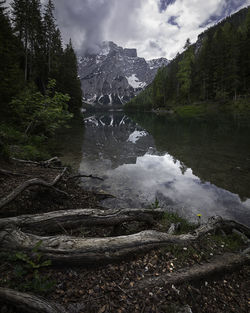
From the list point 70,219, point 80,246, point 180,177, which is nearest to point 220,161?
point 180,177

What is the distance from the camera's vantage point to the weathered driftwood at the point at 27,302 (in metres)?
1.75

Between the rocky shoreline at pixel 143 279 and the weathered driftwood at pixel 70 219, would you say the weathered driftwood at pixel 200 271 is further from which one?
the weathered driftwood at pixel 70 219

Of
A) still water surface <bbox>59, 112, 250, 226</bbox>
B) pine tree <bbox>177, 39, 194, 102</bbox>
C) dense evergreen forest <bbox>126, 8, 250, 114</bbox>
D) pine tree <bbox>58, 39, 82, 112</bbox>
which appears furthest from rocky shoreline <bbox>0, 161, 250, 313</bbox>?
pine tree <bbox>177, 39, 194, 102</bbox>

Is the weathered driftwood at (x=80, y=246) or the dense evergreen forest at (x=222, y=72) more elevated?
the dense evergreen forest at (x=222, y=72)

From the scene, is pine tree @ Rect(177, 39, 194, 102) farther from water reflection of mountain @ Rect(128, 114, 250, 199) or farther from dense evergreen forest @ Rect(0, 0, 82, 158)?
water reflection of mountain @ Rect(128, 114, 250, 199)

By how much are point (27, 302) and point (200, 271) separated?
2713mm

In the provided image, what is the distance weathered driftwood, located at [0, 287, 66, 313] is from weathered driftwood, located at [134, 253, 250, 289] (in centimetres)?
121

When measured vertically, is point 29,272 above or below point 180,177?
above

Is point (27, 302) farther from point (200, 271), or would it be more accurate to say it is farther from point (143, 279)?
point (200, 271)

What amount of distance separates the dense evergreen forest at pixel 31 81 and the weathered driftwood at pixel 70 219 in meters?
4.87

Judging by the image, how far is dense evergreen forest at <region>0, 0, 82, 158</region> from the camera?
9656 millimetres

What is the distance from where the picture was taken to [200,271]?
2.78 meters

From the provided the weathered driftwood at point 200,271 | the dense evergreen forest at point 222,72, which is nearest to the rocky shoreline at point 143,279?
the weathered driftwood at point 200,271

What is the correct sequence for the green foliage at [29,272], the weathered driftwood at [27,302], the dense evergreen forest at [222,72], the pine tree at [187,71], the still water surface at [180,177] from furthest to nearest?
the pine tree at [187,71]
the dense evergreen forest at [222,72]
the still water surface at [180,177]
the green foliage at [29,272]
the weathered driftwood at [27,302]
